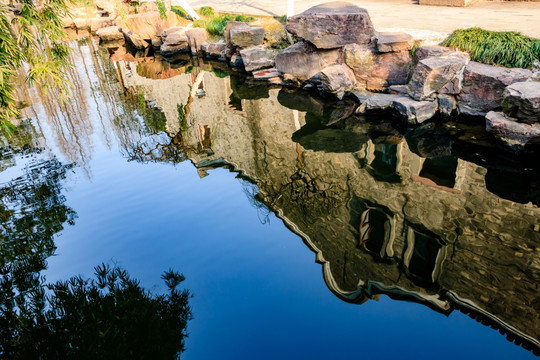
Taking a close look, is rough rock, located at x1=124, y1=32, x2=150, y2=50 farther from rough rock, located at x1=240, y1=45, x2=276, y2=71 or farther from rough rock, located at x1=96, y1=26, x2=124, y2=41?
rough rock, located at x1=240, y1=45, x2=276, y2=71

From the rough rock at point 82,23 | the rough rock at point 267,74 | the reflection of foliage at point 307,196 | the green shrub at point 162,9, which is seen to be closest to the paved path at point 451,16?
the rough rock at point 267,74

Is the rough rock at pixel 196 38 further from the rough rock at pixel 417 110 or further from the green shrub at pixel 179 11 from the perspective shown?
the rough rock at pixel 417 110

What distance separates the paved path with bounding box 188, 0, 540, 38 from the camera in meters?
8.78

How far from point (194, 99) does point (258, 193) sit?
16.4 ft

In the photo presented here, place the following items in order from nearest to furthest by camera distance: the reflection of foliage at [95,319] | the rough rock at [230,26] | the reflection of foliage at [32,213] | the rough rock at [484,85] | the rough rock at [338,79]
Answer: the reflection of foliage at [95,319]
the reflection of foliage at [32,213]
the rough rock at [484,85]
the rough rock at [338,79]
the rough rock at [230,26]

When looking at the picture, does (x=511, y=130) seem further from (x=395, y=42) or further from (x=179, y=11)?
(x=179, y=11)

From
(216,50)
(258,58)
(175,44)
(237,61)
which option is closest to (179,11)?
(175,44)

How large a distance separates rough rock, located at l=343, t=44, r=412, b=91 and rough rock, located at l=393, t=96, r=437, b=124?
4.12ft

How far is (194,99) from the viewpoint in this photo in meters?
10.4

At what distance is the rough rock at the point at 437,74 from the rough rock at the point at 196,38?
8.86m

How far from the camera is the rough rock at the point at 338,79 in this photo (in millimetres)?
9484

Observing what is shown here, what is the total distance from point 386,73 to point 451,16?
8.87 ft

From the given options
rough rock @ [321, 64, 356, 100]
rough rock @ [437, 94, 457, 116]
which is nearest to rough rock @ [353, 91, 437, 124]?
rough rock @ [437, 94, 457, 116]

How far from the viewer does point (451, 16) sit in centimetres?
1015
